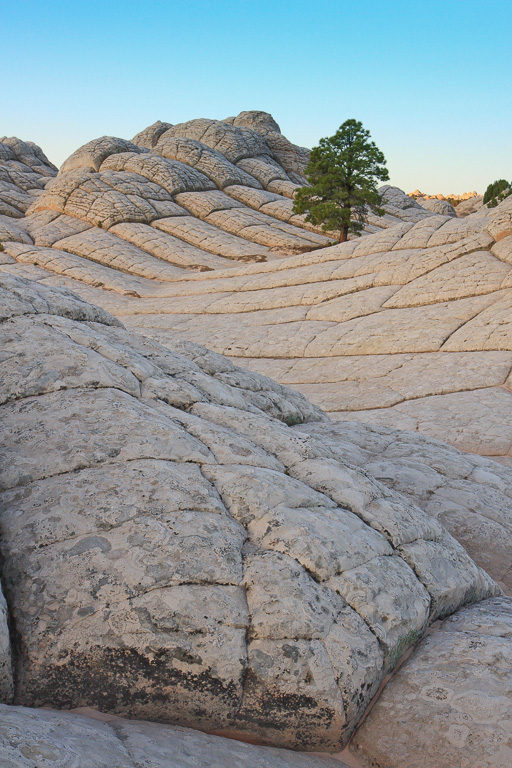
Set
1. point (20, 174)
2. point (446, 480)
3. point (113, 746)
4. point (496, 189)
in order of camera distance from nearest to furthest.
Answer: point (113, 746) < point (446, 480) < point (20, 174) < point (496, 189)

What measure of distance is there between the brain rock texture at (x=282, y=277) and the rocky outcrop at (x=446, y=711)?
4.36m

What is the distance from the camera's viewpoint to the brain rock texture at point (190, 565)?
7.04 ft

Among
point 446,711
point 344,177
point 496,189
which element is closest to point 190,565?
point 446,711

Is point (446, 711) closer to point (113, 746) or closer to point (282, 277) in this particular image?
point (113, 746)

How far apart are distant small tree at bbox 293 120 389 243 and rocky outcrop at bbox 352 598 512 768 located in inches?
905

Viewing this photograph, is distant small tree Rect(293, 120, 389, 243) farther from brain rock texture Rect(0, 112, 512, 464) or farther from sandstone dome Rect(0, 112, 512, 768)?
sandstone dome Rect(0, 112, 512, 768)

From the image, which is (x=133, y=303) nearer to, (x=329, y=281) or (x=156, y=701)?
(x=329, y=281)

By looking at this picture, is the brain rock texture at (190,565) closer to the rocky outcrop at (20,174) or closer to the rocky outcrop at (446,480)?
the rocky outcrop at (446,480)

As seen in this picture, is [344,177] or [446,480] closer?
[446,480]

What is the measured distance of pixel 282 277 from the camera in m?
15.7

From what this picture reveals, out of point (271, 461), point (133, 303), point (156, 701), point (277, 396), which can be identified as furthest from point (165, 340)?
point (133, 303)

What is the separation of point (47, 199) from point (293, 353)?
1805 cm

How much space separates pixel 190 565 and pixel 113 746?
27.8 inches

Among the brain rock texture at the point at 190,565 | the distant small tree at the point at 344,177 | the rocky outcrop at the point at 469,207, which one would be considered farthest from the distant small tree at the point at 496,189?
the brain rock texture at the point at 190,565
